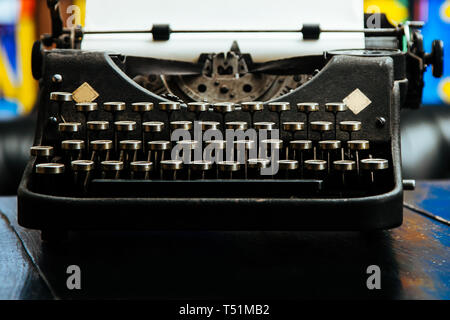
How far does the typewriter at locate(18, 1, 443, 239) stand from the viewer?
3.63ft

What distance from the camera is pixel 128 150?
128cm

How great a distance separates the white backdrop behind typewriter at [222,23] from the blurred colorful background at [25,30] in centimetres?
233

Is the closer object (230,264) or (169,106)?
(230,264)

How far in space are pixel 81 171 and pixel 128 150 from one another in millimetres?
141

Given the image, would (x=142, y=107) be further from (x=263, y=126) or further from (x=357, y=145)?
(x=357, y=145)

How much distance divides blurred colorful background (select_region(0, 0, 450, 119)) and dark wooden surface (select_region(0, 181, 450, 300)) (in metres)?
2.83

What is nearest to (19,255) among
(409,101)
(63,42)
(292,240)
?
(292,240)

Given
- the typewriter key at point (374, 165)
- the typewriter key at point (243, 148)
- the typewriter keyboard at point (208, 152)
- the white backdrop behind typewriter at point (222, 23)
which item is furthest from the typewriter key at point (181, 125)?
the white backdrop behind typewriter at point (222, 23)

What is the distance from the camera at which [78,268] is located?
1.04 m

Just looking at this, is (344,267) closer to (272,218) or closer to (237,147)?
(272,218)

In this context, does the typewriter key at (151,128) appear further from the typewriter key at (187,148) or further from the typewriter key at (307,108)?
the typewriter key at (307,108)

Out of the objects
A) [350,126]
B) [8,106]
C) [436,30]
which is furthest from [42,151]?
[436,30]

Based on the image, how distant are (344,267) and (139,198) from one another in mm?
370

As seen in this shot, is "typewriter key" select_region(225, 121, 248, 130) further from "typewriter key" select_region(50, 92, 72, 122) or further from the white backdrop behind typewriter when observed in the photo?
the white backdrop behind typewriter
